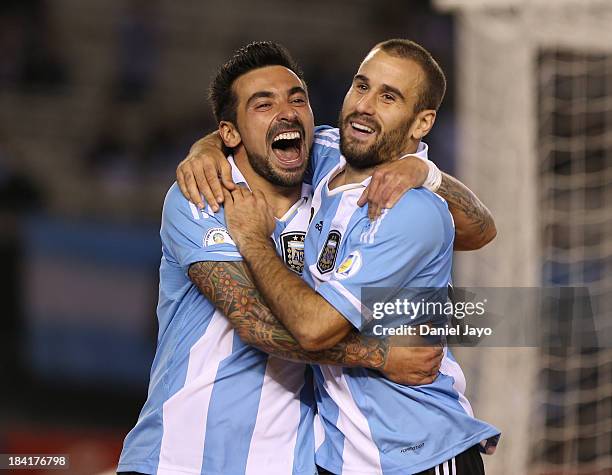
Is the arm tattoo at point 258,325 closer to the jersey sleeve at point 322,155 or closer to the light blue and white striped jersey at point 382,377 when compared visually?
the light blue and white striped jersey at point 382,377

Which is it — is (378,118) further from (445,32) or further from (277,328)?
(445,32)

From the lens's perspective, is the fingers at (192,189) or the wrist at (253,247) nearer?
the wrist at (253,247)

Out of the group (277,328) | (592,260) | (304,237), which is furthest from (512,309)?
(592,260)

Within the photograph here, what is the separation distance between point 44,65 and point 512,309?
755 centimetres

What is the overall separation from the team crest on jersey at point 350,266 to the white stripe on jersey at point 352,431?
1.10 feet

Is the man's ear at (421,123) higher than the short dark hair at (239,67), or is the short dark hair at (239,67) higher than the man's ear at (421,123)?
the short dark hair at (239,67)

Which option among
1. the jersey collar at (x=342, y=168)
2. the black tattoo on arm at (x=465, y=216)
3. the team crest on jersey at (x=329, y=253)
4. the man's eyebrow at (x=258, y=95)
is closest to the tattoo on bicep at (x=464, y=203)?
the black tattoo on arm at (x=465, y=216)

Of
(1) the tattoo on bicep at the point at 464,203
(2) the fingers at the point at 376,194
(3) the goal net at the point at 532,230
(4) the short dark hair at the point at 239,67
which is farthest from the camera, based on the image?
(3) the goal net at the point at 532,230

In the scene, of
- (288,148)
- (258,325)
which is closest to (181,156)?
(288,148)

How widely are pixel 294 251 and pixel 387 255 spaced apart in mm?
458

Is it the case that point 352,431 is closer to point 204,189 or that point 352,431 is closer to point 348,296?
point 348,296

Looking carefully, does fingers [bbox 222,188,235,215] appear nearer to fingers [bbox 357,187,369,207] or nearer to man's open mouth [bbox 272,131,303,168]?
man's open mouth [bbox 272,131,303,168]

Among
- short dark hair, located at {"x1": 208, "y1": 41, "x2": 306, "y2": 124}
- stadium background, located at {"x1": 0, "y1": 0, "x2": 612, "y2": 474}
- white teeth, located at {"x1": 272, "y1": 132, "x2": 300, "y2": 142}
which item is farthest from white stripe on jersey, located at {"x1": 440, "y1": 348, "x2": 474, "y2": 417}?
stadium background, located at {"x1": 0, "y1": 0, "x2": 612, "y2": 474}

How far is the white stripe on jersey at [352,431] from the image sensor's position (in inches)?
121
